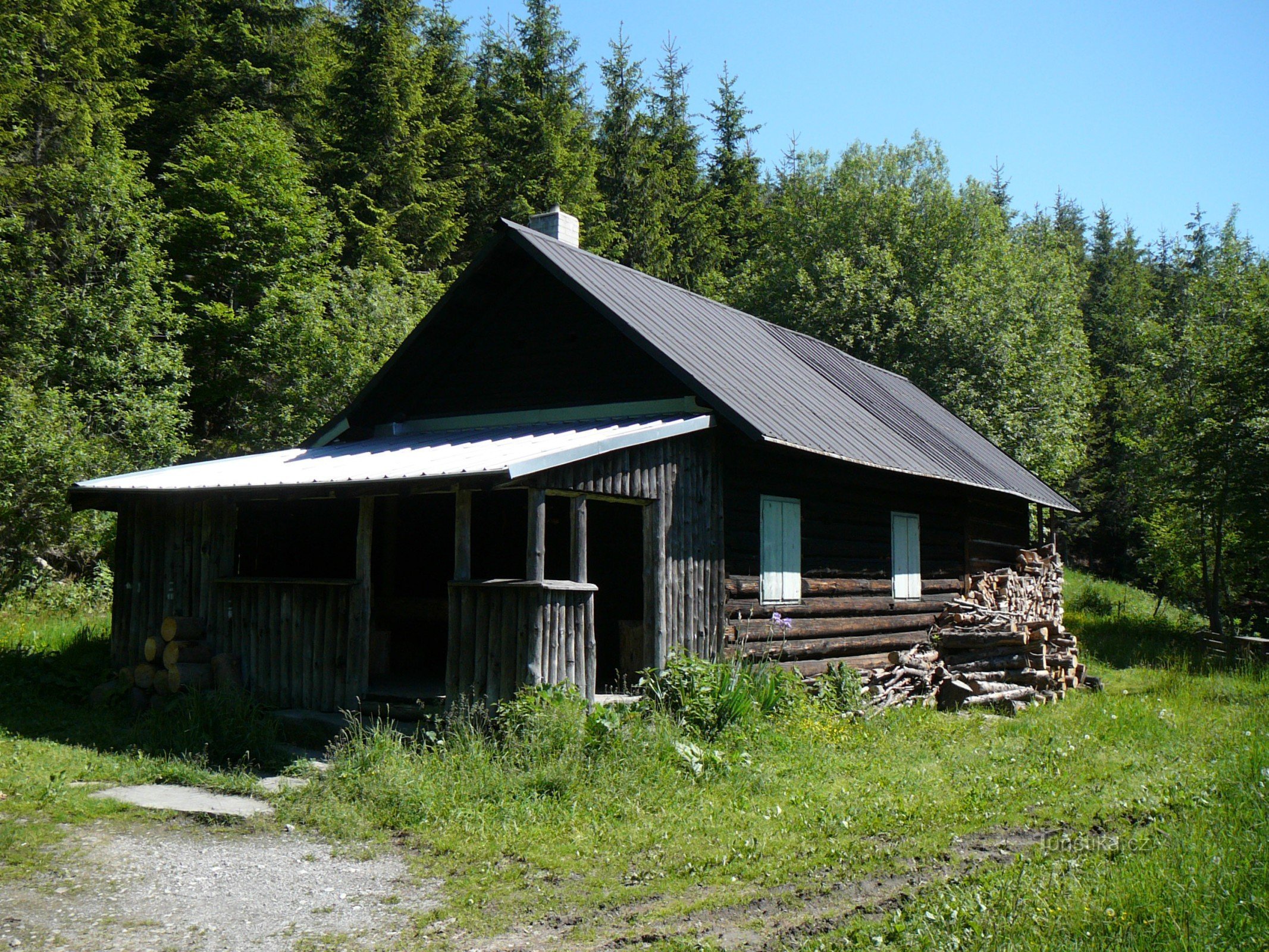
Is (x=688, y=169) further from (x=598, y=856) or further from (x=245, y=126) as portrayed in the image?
(x=598, y=856)

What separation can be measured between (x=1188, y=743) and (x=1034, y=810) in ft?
11.0

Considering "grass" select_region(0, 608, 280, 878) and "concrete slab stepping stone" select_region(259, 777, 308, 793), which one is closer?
"grass" select_region(0, 608, 280, 878)

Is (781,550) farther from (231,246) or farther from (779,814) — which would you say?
(231,246)

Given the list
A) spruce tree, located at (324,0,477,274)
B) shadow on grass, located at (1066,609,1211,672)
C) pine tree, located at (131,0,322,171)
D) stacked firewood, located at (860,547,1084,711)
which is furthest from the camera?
spruce tree, located at (324,0,477,274)

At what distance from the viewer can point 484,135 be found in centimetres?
3797

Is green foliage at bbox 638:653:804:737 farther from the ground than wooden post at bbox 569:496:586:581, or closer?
closer

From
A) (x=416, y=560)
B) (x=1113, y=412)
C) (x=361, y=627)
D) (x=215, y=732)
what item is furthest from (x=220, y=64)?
(x=1113, y=412)

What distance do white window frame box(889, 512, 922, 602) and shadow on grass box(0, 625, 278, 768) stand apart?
9.06m

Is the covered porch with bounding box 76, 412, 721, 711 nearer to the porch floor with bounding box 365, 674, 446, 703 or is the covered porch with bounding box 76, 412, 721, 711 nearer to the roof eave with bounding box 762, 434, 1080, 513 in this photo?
the porch floor with bounding box 365, 674, 446, 703

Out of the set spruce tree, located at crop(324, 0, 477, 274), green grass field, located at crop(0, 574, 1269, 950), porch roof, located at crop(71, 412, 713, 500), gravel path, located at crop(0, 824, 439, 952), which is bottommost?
gravel path, located at crop(0, 824, 439, 952)

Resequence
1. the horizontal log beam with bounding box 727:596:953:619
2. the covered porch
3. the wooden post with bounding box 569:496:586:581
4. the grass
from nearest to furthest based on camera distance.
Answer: the grass < the covered porch < the wooden post with bounding box 569:496:586:581 < the horizontal log beam with bounding box 727:596:953:619

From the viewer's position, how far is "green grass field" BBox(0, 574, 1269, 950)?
5262mm

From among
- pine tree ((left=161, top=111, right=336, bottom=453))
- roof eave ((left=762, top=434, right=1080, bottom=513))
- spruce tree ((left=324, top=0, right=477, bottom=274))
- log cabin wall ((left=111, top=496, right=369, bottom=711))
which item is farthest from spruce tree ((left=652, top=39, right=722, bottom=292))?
log cabin wall ((left=111, top=496, right=369, bottom=711))

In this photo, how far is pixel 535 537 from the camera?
9242 millimetres
